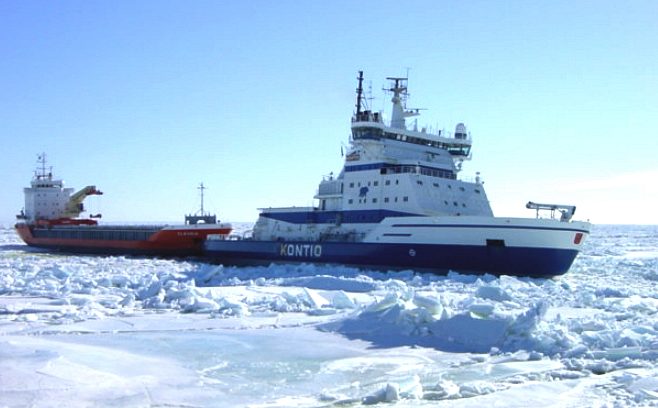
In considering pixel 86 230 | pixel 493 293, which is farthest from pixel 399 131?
pixel 86 230

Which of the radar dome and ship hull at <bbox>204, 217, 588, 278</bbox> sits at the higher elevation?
the radar dome

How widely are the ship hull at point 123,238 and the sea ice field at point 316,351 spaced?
1879 cm

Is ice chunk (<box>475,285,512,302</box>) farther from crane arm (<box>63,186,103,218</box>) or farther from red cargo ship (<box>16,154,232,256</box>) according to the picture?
crane arm (<box>63,186,103,218</box>)

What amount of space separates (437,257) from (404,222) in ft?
5.21

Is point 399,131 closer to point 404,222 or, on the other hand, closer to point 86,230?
point 404,222

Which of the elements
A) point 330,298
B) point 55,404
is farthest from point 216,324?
point 55,404

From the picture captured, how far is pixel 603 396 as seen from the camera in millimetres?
6922

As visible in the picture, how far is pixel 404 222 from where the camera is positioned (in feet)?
70.8

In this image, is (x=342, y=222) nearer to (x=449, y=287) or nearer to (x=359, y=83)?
(x=359, y=83)

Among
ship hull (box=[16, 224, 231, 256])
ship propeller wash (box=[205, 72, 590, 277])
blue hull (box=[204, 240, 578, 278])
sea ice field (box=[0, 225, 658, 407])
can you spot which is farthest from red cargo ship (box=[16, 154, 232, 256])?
sea ice field (box=[0, 225, 658, 407])

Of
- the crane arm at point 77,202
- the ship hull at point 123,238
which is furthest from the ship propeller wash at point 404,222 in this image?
the crane arm at point 77,202

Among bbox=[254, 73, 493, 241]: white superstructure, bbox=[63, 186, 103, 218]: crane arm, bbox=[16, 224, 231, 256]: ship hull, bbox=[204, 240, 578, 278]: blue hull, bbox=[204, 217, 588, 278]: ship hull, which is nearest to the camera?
bbox=[204, 217, 588, 278]: ship hull

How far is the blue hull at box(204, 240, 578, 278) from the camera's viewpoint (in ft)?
66.1

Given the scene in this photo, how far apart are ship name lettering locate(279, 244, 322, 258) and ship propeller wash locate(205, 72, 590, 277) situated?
1.4 inches
